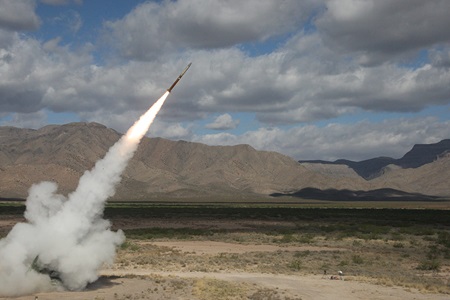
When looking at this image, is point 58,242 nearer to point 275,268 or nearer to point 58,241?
point 58,241

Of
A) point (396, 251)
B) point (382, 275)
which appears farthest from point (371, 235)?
point (382, 275)

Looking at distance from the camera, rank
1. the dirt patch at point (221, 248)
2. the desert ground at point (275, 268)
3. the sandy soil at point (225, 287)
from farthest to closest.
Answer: the dirt patch at point (221, 248) → the desert ground at point (275, 268) → the sandy soil at point (225, 287)

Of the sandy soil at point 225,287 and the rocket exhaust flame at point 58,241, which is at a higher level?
the rocket exhaust flame at point 58,241

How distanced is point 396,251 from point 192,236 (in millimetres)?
20638

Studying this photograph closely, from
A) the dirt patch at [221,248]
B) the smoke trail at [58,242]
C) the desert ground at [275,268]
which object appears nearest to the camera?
the smoke trail at [58,242]

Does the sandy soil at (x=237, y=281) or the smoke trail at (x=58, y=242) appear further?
the smoke trail at (x=58, y=242)

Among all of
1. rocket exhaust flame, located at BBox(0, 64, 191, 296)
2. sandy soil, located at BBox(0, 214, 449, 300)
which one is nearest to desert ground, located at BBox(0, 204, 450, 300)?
sandy soil, located at BBox(0, 214, 449, 300)

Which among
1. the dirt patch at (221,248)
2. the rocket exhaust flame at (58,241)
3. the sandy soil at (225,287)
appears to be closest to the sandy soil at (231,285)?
the sandy soil at (225,287)

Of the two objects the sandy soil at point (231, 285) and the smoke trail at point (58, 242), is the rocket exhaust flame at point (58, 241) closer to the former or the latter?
the smoke trail at point (58, 242)

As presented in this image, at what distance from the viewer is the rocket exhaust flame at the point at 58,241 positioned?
24.0 metres

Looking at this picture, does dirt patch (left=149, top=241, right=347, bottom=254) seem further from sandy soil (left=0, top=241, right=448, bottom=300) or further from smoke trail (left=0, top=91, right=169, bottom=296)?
smoke trail (left=0, top=91, right=169, bottom=296)

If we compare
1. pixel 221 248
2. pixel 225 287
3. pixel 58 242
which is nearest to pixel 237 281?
pixel 225 287

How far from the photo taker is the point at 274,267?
3309 cm

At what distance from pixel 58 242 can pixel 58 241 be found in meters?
0.05
